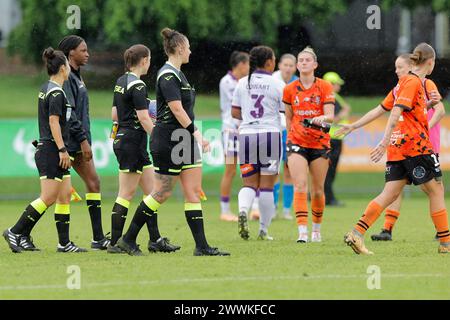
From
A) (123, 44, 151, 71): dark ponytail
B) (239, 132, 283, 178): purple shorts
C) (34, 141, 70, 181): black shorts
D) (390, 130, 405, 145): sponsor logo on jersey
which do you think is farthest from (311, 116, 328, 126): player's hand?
(34, 141, 70, 181): black shorts

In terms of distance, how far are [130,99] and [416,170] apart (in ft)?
9.54

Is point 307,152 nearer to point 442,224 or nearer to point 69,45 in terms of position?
point 442,224

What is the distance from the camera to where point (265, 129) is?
12.5 meters

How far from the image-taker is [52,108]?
10727mm

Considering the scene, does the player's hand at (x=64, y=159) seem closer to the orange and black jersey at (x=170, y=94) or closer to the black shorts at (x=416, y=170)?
the orange and black jersey at (x=170, y=94)

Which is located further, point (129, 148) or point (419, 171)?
point (129, 148)

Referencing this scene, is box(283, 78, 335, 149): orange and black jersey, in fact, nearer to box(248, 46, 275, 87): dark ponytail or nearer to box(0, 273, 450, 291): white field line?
box(248, 46, 275, 87): dark ponytail

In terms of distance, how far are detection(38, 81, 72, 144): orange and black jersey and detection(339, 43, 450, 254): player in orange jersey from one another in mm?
2778

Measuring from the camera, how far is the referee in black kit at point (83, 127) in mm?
11281

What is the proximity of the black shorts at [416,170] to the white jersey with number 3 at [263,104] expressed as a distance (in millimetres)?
2222

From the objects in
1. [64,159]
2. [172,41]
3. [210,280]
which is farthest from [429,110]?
[210,280]

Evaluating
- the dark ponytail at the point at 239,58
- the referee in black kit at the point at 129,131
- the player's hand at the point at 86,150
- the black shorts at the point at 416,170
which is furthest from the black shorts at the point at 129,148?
the dark ponytail at the point at 239,58

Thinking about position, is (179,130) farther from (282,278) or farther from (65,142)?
(282,278)
